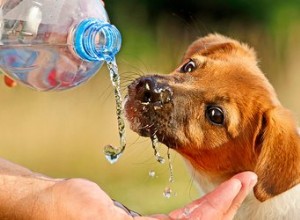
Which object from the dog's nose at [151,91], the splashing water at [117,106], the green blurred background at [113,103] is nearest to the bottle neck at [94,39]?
the splashing water at [117,106]

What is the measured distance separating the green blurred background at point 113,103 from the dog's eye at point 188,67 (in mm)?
1879

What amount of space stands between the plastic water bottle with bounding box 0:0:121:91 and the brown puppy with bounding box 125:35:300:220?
366 mm

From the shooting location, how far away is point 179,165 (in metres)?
6.22

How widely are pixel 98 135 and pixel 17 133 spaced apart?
0.58m

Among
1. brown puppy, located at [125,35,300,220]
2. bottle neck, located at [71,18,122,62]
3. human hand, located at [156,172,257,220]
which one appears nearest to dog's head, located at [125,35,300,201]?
brown puppy, located at [125,35,300,220]

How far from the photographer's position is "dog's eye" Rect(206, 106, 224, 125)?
11.8 feet

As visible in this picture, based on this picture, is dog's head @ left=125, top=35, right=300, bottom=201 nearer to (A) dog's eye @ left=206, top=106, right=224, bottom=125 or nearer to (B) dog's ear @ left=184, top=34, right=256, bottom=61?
(A) dog's eye @ left=206, top=106, right=224, bottom=125

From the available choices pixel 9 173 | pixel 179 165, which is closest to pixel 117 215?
pixel 9 173

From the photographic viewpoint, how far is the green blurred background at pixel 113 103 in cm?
629

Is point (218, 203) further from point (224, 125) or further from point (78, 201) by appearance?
point (224, 125)

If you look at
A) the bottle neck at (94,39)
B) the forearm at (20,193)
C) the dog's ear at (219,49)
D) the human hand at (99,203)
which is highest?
the bottle neck at (94,39)

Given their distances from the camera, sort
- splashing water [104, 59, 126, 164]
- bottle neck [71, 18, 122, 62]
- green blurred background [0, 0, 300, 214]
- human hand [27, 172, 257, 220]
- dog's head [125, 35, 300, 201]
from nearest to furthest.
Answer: human hand [27, 172, 257, 220]
bottle neck [71, 18, 122, 62]
splashing water [104, 59, 126, 164]
dog's head [125, 35, 300, 201]
green blurred background [0, 0, 300, 214]

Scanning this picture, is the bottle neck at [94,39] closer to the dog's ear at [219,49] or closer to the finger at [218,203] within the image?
the finger at [218,203]

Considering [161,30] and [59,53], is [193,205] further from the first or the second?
[161,30]
